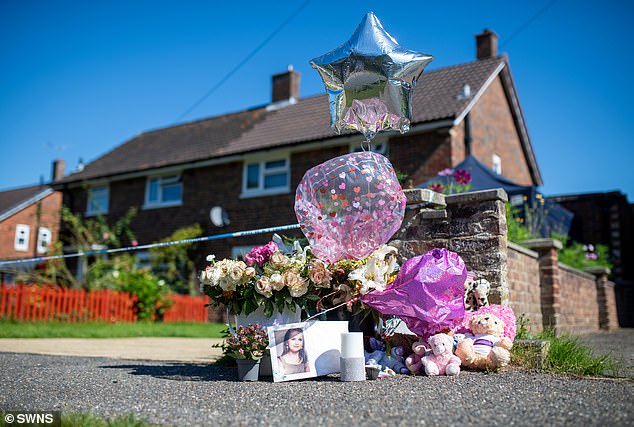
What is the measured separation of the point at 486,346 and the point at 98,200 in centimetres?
1775

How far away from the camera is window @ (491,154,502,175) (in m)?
16.2

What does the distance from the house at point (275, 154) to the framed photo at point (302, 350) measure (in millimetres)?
9137

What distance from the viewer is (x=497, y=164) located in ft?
53.9

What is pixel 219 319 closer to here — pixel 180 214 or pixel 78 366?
pixel 180 214

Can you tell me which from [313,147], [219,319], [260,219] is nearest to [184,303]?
[219,319]

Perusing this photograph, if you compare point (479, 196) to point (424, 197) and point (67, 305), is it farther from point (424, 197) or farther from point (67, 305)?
point (67, 305)

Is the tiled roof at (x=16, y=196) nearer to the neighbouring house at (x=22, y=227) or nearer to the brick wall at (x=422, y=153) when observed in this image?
the neighbouring house at (x=22, y=227)

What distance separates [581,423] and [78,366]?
4.47 meters

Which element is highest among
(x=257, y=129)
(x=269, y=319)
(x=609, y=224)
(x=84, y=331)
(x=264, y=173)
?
(x=257, y=129)

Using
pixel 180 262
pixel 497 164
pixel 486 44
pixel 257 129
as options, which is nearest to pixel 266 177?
pixel 257 129

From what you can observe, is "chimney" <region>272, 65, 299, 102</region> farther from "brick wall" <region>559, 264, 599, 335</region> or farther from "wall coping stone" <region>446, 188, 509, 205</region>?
"wall coping stone" <region>446, 188, 509, 205</region>

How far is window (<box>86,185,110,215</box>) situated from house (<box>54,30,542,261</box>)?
0.04 meters

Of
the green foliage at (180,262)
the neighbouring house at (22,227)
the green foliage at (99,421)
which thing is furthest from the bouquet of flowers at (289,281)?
the neighbouring house at (22,227)

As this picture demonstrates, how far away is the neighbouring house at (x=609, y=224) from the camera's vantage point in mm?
17359
